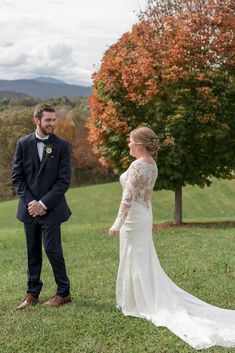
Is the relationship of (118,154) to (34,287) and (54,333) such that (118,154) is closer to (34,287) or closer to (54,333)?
(34,287)

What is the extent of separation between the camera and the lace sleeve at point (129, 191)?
771cm

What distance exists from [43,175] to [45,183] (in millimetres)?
127

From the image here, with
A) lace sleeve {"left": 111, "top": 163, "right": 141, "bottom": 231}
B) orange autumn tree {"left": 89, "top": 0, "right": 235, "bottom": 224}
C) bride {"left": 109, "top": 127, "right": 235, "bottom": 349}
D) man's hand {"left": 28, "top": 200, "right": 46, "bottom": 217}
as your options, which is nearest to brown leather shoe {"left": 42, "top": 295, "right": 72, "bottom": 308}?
bride {"left": 109, "top": 127, "right": 235, "bottom": 349}

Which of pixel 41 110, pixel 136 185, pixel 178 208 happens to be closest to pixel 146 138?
pixel 136 185

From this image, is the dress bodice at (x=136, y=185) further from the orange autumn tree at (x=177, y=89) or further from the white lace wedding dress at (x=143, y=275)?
the orange autumn tree at (x=177, y=89)

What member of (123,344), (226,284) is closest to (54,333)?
(123,344)

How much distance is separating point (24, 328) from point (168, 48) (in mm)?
14355

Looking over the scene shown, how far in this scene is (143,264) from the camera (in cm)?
775

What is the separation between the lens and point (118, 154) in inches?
813

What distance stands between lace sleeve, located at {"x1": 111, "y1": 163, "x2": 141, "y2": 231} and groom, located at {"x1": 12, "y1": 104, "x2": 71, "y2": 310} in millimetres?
951

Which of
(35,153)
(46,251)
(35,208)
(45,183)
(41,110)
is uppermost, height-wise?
(41,110)

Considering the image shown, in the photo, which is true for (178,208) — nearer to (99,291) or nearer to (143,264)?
(99,291)

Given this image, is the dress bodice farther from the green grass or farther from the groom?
the green grass

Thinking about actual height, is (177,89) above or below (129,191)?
above
